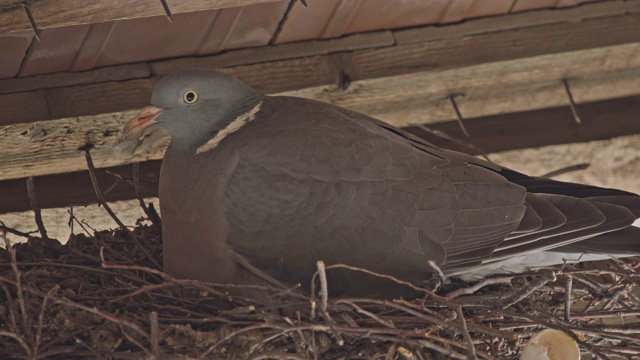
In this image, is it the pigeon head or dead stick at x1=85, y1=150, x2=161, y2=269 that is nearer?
the pigeon head

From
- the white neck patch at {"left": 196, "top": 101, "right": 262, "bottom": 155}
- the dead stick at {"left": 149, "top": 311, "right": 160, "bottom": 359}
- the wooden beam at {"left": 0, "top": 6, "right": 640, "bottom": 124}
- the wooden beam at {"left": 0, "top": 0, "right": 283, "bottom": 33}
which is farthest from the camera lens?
the wooden beam at {"left": 0, "top": 6, "right": 640, "bottom": 124}

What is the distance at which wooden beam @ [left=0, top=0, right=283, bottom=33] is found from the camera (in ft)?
10.0

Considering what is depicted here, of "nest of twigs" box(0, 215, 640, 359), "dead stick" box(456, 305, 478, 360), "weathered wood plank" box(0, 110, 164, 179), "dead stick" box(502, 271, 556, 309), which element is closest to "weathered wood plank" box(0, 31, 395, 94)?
"weathered wood plank" box(0, 110, 164, 179)

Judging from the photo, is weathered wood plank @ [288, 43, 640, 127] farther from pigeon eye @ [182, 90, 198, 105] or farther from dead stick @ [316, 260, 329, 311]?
dead stick @ [316, 260, 329, 311]

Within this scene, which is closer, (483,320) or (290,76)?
(483,320)

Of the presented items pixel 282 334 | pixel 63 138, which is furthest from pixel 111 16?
pixel 282 334

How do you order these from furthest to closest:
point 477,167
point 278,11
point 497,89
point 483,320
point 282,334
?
point 497,89 → point 278,11 → point 477,167 → point 483,320 → point 282,334

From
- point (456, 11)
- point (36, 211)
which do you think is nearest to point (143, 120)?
point (36, 211)

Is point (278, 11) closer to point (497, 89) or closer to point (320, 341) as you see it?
point (497, 89)

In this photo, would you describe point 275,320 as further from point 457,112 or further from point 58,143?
point 457,112

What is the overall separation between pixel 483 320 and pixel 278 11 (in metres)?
1.26

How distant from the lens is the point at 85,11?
310 centimetres

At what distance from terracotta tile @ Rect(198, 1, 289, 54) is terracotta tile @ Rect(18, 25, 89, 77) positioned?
0.44 metres

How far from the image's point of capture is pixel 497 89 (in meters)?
4.00
